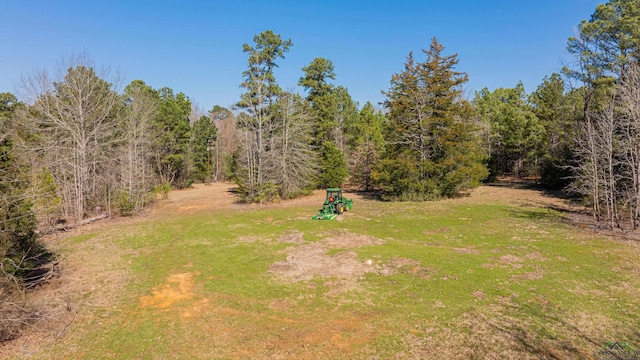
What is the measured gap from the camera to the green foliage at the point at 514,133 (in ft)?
115

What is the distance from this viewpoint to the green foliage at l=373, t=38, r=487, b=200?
2528cm

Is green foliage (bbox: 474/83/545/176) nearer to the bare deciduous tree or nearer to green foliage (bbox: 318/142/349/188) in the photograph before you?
green foliage (bbox: 318/142/349/188)

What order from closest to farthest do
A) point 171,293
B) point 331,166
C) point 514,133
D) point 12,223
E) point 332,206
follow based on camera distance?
point 12,223 < point 171,293 < point 332,206 < point 331,166 < point 514,133

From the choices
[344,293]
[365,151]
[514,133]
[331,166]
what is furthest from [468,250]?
[514,133]

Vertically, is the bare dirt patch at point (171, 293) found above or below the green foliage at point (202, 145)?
below

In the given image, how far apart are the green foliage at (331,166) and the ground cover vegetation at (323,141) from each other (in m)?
0.13

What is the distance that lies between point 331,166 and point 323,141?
10.3 feet

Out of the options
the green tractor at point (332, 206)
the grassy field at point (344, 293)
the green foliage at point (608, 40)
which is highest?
the green foliage at point (608, 40)

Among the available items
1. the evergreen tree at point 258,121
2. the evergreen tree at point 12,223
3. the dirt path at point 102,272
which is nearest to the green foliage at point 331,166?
the evergreen tree at point 258,121

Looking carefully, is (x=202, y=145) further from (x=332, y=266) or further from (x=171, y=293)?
(x=332, y=266)

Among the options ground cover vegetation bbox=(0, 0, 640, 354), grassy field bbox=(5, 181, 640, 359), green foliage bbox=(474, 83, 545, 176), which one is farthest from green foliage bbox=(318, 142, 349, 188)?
green foliage bbox=(474, 83, 545, 176)

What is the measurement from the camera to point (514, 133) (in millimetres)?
36750

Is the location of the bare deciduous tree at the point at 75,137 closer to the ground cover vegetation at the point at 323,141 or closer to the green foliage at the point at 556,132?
the ground cover vegetation at the point at 323,141

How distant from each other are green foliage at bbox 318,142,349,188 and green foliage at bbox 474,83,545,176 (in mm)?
19000
